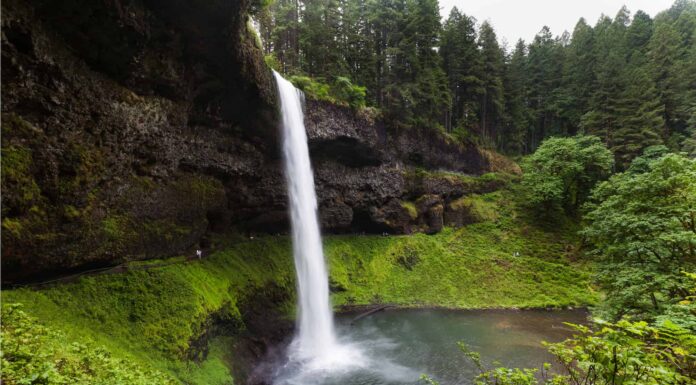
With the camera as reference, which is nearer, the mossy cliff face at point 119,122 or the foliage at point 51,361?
the foliage at point 51,361

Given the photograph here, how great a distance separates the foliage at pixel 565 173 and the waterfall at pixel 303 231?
20.6m

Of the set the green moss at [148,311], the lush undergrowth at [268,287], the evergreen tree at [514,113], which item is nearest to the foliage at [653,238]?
the lush undergrowth at [268,287]

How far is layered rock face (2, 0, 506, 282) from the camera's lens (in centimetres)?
890

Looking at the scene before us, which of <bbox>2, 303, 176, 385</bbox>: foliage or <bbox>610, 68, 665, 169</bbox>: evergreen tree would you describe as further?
<bbox>610, 68, 665, 169</bbox>: evergreen tree

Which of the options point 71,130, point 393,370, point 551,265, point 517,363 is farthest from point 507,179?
point 71,130

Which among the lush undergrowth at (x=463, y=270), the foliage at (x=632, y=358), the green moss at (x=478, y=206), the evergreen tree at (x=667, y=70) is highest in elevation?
the evergreen tree at (x=667, y=70)

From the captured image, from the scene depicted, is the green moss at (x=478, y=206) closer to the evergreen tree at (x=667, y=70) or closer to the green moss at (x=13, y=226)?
the evergreen tree at (x=667, y=70)

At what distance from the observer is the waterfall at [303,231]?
56.1ft

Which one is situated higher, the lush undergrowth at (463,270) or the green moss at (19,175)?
the green moss at (19,175)

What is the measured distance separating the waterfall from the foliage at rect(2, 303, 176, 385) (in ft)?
28.6

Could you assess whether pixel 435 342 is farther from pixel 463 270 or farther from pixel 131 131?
pixel 131 131

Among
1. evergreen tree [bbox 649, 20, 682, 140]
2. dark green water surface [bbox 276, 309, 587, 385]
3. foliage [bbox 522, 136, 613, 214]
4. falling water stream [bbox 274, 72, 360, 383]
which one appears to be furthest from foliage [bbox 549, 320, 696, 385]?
evergreen tree [bbox 649, 20, 682, 140]

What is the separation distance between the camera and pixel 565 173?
2927 cm

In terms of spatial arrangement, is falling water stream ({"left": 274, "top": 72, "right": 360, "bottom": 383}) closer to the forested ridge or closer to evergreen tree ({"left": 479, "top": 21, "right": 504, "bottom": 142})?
the forested ridge
